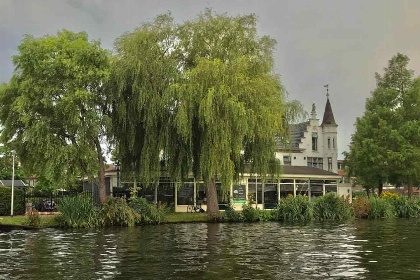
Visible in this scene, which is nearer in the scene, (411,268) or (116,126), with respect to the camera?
(411,268)

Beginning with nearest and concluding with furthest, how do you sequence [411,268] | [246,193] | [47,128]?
[411,268]
[47,128]
[246,193]

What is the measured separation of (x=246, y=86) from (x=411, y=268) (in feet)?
59.9

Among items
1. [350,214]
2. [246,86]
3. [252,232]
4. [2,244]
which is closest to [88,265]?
[2,244]

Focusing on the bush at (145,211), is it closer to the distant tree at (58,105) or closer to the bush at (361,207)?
the distant tree at (58,105)

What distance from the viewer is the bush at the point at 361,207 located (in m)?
37.7

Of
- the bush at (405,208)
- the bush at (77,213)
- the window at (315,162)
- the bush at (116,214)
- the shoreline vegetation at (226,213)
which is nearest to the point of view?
the bush at (77,213)

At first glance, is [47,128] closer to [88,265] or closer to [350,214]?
[88,265]

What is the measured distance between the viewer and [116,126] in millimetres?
31578

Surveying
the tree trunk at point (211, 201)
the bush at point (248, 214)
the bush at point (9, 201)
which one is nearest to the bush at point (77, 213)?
the bush at point (9, 201)

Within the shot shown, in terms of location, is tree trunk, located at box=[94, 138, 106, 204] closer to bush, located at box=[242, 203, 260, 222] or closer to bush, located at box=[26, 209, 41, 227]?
bush, located at box=[26, 209, 41, 227]

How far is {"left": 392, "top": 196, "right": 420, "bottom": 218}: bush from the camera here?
40750 millimetres

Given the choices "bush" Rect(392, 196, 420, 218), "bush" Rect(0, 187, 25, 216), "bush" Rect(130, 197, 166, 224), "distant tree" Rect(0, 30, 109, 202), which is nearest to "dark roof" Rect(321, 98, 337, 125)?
"bush" Rect(392, 196, 420, 218)

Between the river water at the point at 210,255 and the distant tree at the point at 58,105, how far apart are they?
5.80 metres

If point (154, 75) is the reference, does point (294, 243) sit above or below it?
below
